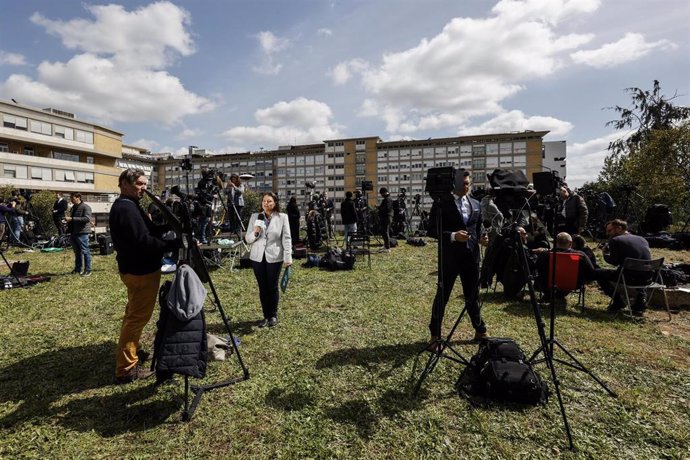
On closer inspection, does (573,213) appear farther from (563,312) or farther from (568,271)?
(563,312)

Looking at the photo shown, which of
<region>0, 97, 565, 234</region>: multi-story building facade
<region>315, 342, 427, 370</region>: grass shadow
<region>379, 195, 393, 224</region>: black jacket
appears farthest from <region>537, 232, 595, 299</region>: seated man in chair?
<region>0, 97, 565, 234</region>: multi-story building facade

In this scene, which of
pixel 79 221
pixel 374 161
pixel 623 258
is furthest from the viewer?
pixel 374 161

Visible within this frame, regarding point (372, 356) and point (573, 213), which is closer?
point (372, 356)

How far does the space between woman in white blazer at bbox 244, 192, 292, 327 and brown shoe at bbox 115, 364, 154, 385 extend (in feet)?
5.47

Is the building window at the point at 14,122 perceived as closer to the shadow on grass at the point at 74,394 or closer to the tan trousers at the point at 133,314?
the shadow on grass at the point at 74,394

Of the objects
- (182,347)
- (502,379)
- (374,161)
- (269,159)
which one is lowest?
(502,379)

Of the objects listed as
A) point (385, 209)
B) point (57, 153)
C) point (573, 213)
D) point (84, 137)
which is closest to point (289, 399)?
point (573, 213)

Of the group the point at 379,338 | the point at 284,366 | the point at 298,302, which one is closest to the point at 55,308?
the point at 298,302

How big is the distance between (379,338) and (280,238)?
196 centimetres

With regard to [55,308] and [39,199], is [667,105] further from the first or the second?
[39,199]

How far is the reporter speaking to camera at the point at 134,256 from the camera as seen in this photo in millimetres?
3111

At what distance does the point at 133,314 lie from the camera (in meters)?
3.27

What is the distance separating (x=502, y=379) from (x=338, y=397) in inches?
58.4

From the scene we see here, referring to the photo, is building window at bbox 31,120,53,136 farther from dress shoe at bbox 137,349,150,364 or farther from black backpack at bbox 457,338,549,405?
black backpack at bbox 457,338,549,405
